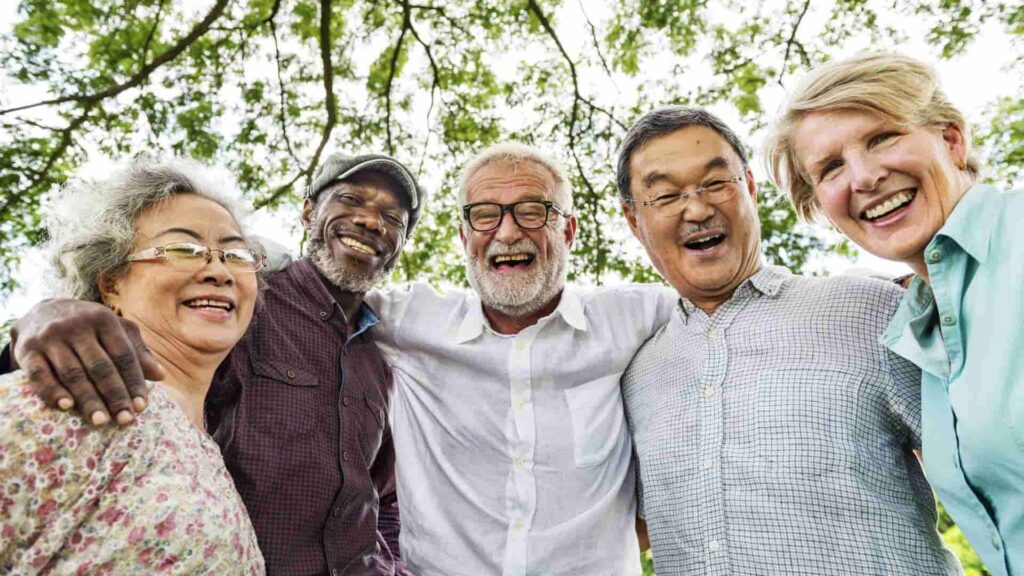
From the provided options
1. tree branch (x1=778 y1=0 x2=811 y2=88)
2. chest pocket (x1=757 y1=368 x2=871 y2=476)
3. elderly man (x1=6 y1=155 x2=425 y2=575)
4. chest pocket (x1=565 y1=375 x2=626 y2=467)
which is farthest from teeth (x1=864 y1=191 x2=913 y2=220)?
tree branch (x1=778 y1=0 x2=811 y2=88)

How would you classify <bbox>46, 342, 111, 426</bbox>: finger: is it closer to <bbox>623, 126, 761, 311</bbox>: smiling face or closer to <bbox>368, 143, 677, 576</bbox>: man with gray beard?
<bbox>368, 143, 677, 576</bbox>: man with gray beard

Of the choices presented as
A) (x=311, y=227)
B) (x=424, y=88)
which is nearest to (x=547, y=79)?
(x=424, y=88)

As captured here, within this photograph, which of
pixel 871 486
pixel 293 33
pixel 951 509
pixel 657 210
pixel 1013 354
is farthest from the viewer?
pixel 293 33

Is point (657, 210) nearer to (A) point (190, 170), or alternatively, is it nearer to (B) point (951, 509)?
(B) point (951, 509)

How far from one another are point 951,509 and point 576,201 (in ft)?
15.2

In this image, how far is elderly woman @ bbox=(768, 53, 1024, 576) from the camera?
1.62 m

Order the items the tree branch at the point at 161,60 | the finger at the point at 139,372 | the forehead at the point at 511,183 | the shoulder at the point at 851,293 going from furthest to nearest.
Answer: the tree branch at the point at 161,60
the forehead at the point at 511,183
the shoulder at the point at 851,293
the finger at the point at 139,372

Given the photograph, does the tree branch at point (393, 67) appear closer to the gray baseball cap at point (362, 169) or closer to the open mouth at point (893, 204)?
the gray baseball cap at point (362, 169)

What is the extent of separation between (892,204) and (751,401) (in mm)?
760

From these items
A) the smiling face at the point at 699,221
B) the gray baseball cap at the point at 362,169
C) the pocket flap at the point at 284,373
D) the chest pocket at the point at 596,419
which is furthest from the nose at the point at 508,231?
the pocket flap at the point at 284,373

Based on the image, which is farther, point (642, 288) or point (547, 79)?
point (547, 79)

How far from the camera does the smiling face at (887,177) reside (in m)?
1.88

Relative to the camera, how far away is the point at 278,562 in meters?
2.24

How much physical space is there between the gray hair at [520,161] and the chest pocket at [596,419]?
3.08 feet
